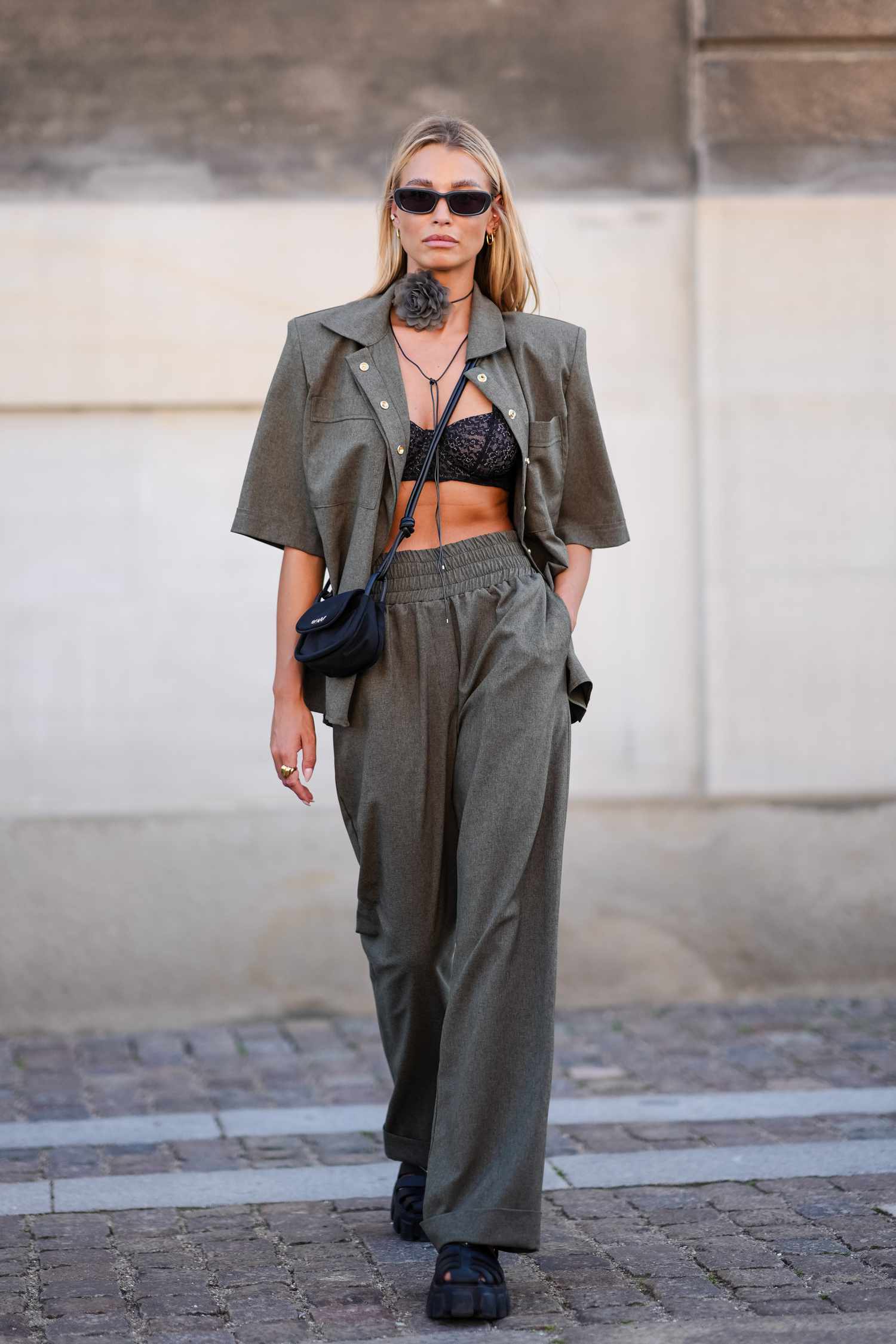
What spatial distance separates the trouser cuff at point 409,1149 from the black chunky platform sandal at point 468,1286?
1.46 ft

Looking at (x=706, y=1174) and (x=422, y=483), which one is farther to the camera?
(x=706, y=1174)

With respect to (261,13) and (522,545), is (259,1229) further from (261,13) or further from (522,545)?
(261,13)

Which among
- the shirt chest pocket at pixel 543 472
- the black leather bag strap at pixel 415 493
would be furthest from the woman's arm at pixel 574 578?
the black leather bag strap at pixel 415 493

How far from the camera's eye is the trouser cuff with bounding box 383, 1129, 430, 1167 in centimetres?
365

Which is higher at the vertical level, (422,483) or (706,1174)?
(422,483)

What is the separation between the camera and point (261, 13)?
6.07 metres

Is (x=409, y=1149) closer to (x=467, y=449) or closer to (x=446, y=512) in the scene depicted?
(x=446, y=512)

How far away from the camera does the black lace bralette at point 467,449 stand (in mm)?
3455

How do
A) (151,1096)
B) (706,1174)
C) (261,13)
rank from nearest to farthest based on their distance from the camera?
(706,1174)
(151,1096)
(261,13)

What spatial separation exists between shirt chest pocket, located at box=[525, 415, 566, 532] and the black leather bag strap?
179 mm

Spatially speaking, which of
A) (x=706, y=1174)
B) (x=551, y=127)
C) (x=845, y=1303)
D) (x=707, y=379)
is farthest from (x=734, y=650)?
(x=845, y=1303)

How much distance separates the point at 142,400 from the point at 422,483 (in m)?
2.89

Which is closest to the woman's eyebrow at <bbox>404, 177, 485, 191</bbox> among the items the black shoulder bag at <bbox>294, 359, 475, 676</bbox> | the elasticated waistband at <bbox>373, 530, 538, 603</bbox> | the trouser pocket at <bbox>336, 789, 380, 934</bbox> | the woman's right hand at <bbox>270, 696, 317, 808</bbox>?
the black shoulder bag at <bbox>294, 359, 475, 676</bbox>

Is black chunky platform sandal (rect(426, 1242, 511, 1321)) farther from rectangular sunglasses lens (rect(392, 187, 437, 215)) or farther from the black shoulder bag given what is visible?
rectangular sunglasses lens (rect(392, 187, 437, 215))
